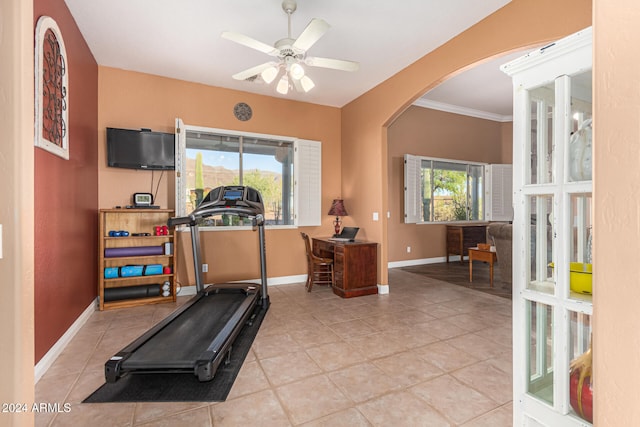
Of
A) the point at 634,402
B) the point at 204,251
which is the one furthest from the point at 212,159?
the point at 634,402

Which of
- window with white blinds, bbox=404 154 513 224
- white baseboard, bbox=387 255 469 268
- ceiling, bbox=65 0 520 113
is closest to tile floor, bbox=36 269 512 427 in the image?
white baseboard, bbox=387 255 469 268

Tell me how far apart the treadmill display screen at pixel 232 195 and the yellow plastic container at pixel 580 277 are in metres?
3.15

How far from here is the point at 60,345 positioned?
2.62 m

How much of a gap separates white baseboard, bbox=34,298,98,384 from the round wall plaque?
3195 millimetres

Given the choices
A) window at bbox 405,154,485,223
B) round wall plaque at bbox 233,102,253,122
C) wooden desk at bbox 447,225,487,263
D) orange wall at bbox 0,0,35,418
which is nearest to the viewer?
orange wall at bbox 0,0,35,418

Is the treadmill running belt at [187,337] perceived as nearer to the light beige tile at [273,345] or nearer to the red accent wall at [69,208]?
the light beige tile at [273,345]

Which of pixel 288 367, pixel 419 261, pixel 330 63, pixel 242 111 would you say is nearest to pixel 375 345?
pixel 288 367

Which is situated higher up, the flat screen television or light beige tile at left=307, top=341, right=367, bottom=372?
the flat screen television

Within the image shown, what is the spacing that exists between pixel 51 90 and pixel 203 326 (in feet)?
7.77

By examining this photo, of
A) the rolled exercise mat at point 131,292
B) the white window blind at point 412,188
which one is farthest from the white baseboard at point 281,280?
the white window blind at point 412,188

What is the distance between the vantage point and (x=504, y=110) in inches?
262

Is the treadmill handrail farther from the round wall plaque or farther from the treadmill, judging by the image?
the round wall plaque

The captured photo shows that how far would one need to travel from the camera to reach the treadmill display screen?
361 centimetres

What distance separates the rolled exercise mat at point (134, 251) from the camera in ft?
12.0
